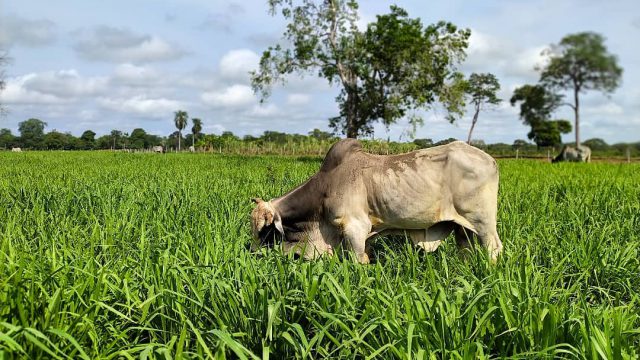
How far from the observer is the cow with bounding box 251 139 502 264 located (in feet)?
14.3

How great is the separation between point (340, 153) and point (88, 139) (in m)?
137

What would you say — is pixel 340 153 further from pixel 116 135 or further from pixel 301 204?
pixel 116 135

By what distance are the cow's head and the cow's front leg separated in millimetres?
601

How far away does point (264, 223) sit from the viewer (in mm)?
4453

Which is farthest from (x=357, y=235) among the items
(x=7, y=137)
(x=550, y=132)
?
(x=7, y=137)

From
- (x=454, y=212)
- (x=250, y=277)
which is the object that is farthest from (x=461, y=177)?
(x=250, y=277)

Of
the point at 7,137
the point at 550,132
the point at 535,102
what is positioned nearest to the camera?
the point at 535,102

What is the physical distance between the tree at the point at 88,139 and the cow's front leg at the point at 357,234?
414 ft

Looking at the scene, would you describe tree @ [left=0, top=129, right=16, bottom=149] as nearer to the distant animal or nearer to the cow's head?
the distant animal

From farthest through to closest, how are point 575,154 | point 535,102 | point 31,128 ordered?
point 31,128 < point 535,102 < point 575,154

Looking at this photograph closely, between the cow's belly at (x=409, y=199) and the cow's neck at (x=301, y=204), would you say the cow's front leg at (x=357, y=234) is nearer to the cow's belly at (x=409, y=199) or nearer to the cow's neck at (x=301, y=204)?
the cow's belly at (x=409, y=199)

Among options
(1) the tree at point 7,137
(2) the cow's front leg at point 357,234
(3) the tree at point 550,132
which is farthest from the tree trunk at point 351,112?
(1) the tree at point 7,137

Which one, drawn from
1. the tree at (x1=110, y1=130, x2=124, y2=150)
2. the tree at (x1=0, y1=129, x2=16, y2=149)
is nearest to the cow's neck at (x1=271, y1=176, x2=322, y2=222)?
the tree at (x1=110, y1=130, x2=124, y2=150)

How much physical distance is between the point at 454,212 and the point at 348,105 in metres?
22.8
